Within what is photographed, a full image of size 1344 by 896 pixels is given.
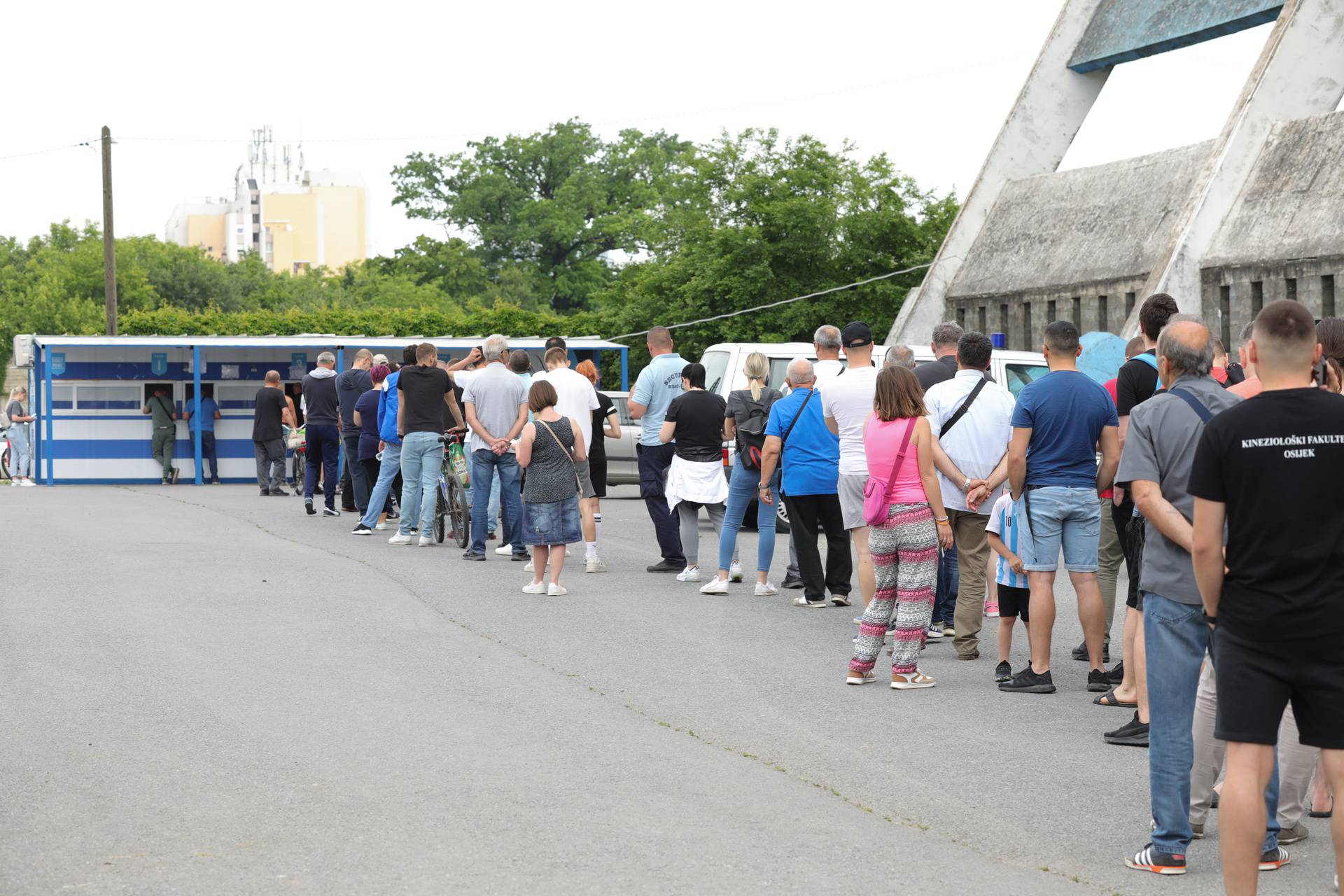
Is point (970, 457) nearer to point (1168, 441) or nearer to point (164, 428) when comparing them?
point (1168, 441)

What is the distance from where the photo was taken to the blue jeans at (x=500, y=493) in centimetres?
1477

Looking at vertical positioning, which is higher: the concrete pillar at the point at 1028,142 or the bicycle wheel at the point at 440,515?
the concrete pillar at the point at 1028,142

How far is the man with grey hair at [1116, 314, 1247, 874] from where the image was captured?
5.38 meters

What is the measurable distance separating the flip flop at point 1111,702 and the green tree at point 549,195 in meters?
66.7

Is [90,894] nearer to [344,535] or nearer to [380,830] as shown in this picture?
[380,830]

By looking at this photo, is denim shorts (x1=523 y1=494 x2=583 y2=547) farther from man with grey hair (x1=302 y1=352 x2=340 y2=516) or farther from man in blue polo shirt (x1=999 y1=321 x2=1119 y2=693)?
man with grey hair (x1=302 y1=352 x2=340 y2=516)

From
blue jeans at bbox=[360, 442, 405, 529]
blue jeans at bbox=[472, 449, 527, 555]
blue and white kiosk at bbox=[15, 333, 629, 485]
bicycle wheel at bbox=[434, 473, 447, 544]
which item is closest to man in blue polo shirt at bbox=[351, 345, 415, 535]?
blue jeans at bbox=[360, 442, 405, 529]

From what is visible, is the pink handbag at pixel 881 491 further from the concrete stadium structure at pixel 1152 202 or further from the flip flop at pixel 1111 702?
the concrete stadium structure at pixel 1152 202

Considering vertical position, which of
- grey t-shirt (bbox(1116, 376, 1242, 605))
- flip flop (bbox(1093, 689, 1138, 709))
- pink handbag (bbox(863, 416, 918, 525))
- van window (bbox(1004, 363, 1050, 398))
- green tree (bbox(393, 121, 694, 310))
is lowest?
flip flop (bbox(1093, 689, 1138, 709))

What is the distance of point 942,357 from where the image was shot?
11273 millimetres

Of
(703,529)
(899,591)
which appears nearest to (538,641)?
(899,591)

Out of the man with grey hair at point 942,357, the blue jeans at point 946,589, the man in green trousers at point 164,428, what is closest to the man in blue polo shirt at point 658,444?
the man with grey hair at point 942,357

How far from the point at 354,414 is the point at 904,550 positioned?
1108cm

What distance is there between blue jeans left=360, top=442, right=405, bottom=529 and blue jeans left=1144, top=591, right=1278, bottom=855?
11822 mm
